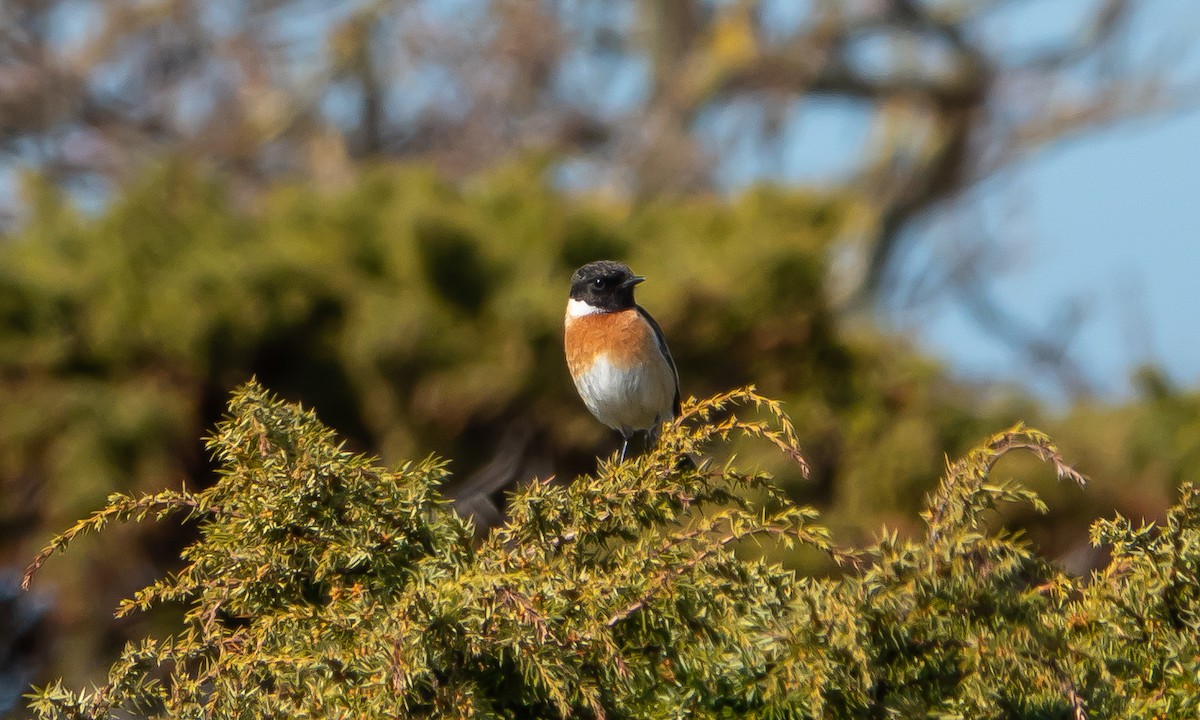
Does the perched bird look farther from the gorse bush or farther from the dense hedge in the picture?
the gorse bush

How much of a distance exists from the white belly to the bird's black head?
0.89 feet

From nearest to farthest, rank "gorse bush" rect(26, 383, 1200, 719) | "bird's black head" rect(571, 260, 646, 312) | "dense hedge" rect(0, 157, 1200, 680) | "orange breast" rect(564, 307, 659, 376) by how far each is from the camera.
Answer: "gorse bush" rect(26, 383, 1200, 719)
"orange breast" rect(564, 307, 659, 376)
"bird's black head" rect(571, 260, 646, 312)
"dense hedge" rect(0, 157, 1200, 680)

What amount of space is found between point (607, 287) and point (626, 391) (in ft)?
1.39

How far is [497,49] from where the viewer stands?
17188mm

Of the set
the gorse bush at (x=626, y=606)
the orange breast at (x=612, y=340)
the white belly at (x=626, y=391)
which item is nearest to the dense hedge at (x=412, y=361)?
the white belly at (x=626, y=391)

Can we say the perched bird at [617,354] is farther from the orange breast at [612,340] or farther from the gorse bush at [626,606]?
the gorse bush at [626,606]

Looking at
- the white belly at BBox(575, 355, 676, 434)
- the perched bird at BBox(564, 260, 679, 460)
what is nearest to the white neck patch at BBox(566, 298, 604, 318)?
the perched bird at BBox(564, 260, 679, 460)

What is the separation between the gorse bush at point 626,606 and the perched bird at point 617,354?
112 inches

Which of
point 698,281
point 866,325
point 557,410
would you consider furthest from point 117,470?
point 866,325

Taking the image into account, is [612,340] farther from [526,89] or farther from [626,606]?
[526,89]

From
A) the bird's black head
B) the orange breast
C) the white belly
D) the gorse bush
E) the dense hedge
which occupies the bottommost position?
the gorse bush

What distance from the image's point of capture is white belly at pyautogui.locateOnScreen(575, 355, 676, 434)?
557 centimetres

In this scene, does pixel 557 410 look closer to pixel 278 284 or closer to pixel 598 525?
pixel 278 284

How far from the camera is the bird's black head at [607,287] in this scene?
18.9 feet
